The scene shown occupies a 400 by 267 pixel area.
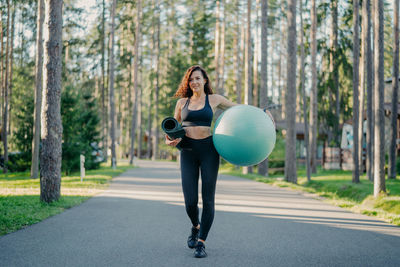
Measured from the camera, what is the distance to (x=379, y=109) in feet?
40.3

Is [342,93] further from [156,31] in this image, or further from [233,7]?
[156,31]

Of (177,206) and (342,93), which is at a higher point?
(342,93)

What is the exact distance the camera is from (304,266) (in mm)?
4570

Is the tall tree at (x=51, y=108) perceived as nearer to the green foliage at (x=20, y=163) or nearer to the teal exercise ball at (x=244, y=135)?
the teal exercise ball at (x=244, y=135)

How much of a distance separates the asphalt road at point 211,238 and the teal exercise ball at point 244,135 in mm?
1127

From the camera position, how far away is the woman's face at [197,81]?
17.4 ft

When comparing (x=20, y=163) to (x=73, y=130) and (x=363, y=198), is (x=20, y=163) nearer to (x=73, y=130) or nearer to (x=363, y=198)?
(x=73, y=130)

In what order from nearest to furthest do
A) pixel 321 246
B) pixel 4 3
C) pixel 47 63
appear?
1. pixel 321 246
2. pixel 47 63
3. pixel 4 3

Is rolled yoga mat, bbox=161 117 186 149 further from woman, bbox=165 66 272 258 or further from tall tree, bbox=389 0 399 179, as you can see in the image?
tall tree, bbox=389 0 399 179

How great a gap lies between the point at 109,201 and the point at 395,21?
1455 cm

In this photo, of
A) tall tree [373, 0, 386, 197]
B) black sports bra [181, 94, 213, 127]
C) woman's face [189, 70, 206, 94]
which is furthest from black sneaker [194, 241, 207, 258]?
tall tree [373, 0, 386, 197]

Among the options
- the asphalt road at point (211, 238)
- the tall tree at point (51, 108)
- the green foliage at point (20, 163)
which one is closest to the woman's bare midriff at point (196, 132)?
the asphalt road at point (211, 238)

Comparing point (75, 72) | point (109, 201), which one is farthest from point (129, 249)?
point (75, 72)

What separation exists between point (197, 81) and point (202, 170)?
3.43ft
